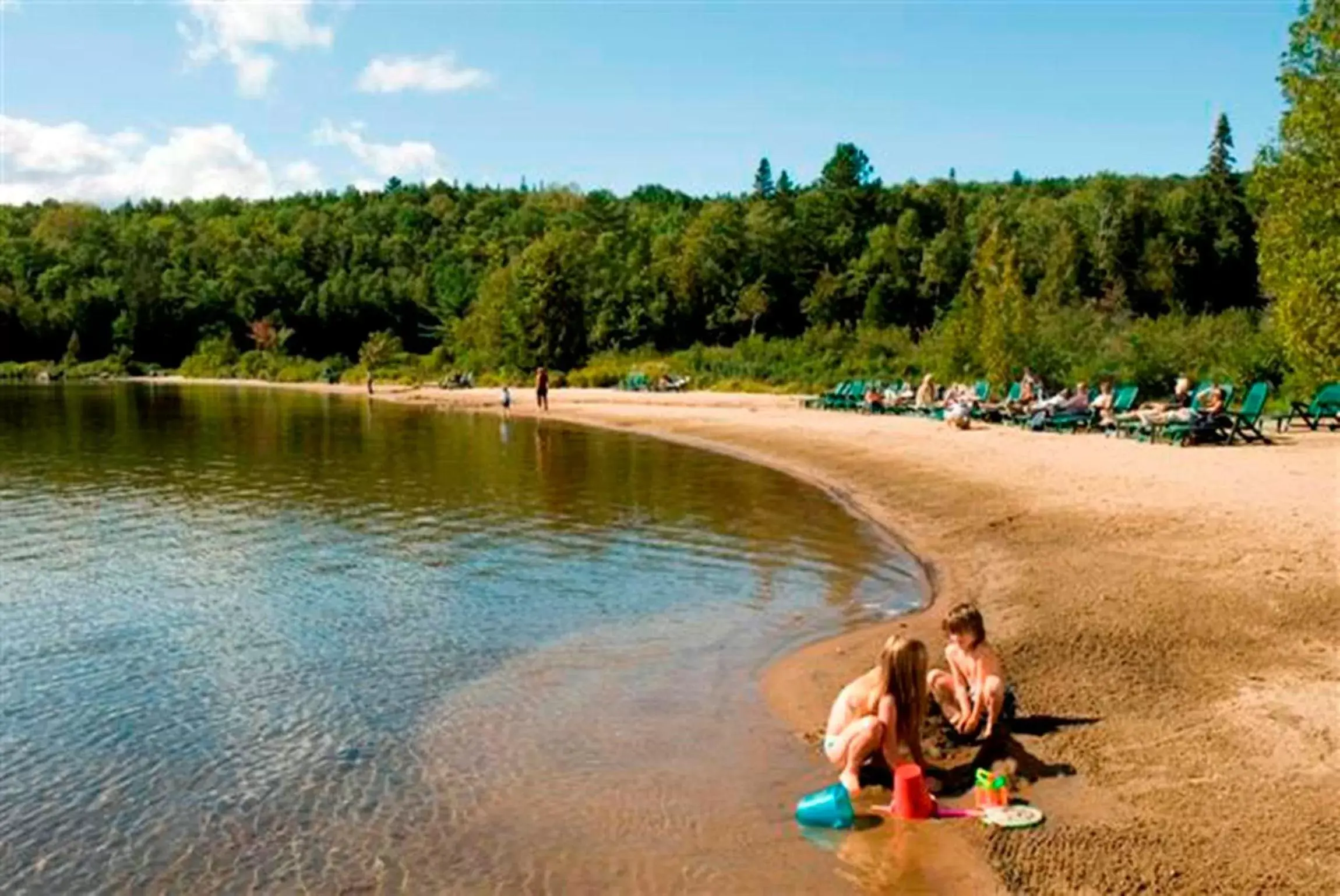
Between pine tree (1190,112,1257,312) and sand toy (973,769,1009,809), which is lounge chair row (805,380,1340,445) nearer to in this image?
sand toy (973,769,1009,809)

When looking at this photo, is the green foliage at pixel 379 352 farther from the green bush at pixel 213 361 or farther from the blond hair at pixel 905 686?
the blond hair at pixel 905 686

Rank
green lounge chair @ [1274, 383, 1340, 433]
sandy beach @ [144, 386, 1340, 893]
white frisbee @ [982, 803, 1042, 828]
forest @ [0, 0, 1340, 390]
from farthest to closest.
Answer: forest @ [0, 0, 1340, 390] → green lounge chair @ [1274, 383, 1340, 433] → white frisbee @ [982, 803, 1042, 828] → sandy beach @ [144, 386, 1340, 893]

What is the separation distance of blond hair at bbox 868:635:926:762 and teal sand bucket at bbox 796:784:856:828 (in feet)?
2.30

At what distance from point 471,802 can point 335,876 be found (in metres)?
1.25

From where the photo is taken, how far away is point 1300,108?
23.7 meters

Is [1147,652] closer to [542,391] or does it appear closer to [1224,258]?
[542,391]

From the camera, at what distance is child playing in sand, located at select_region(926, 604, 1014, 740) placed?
8.22 metres

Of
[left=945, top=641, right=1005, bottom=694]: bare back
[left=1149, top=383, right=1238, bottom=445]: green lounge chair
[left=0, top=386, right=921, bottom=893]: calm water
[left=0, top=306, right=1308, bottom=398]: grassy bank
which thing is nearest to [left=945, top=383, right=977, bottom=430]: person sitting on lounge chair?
[left=0, top=306, right=1308, bottom=398]: grassy bank

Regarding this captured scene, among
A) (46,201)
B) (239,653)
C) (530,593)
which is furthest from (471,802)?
(46,201)

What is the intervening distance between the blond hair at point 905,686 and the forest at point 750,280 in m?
19.4

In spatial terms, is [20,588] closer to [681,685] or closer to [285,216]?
[681,685]

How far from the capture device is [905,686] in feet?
25.1

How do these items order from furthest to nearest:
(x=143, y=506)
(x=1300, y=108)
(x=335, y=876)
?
(x=1300, y=108)
(x=143, y=506)
(x=335, y=876)

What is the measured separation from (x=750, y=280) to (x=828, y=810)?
297 feet
